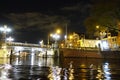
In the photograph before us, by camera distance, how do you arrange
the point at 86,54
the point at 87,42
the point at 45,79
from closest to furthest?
the point at 45,79 → the point at 86,54 → the point at 87,42

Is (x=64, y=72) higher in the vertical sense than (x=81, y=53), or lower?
lower

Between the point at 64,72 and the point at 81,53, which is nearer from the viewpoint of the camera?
the point at 64,72

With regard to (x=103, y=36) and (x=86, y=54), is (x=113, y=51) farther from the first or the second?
(x=103, y=36)

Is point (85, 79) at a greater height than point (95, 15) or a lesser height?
lesser

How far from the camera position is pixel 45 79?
29688 mm

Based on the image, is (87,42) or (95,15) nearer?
(95,15)

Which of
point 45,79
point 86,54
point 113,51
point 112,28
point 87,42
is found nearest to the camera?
point 45,79

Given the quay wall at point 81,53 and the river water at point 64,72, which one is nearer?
the river water at point 64,72

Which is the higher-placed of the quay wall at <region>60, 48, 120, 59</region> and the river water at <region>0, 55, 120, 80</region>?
the quay wall at <region>60, 48, 120, 59</region>

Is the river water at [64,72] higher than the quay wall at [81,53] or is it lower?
lower

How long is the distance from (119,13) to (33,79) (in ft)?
61.9

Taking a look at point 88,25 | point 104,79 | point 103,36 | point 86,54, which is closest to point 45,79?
point 104,79

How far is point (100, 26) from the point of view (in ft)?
159

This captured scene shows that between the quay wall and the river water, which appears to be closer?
the river water
